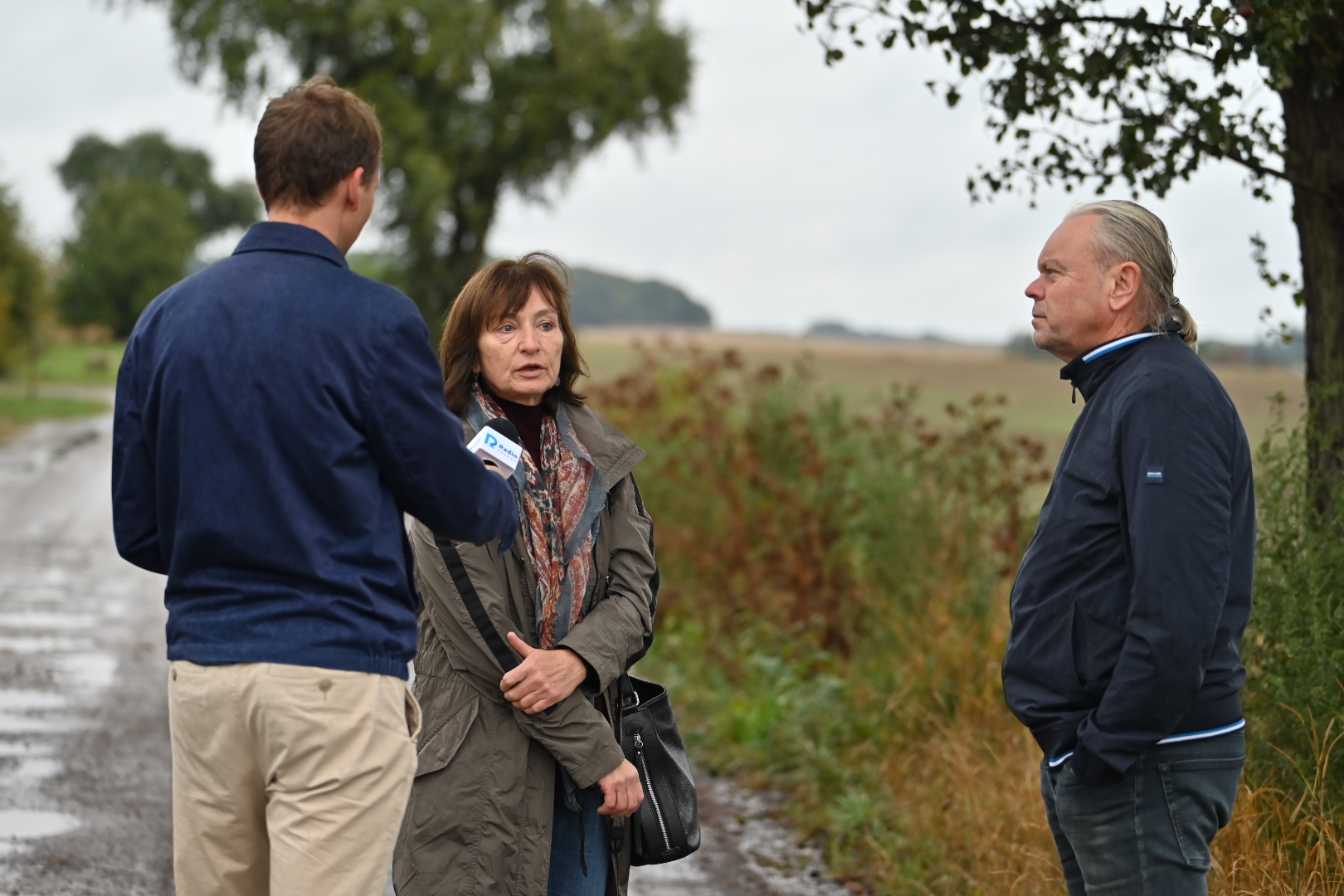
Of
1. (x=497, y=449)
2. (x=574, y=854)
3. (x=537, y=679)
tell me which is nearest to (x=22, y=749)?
(x=574, y=854)

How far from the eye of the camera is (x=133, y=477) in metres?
2.68

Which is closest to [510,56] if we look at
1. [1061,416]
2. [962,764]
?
[1061,416]

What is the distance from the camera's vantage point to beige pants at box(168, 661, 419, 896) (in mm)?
2465

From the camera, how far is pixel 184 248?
91.7 m

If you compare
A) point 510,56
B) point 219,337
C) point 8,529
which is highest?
point 510,56

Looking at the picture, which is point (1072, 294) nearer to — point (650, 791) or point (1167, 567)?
point (1167, 567)

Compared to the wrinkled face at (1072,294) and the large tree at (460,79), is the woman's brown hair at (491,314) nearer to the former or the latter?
the wrinkled face at (1072,294)

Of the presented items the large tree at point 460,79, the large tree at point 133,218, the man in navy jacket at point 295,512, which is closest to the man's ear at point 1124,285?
the man in navy jacket at point 295,512

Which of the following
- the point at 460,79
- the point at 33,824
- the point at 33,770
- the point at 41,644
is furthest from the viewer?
the point at 460,79

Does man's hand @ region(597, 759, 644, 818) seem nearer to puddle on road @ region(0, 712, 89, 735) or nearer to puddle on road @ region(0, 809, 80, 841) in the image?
puddle on road @ region(0, 809, 80, 841)

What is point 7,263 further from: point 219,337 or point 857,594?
point 219,337

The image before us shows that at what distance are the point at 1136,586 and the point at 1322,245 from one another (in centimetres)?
293

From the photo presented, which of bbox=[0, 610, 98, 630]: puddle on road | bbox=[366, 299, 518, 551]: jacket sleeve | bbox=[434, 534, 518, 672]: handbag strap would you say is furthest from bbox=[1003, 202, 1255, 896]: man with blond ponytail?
bbox=[0, 610, 98, 630]: puddle on road

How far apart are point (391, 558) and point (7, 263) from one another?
3924 centimetres
